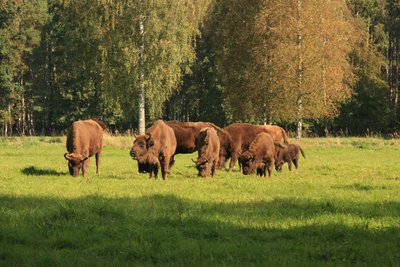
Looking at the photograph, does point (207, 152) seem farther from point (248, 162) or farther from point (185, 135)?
point (185, 135)

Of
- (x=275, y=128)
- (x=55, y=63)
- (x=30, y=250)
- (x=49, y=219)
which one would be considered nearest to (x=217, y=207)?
(x=49, y=219)

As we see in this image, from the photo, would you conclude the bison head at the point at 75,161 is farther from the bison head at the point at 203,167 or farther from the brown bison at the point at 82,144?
the bison head at the point at 203,167

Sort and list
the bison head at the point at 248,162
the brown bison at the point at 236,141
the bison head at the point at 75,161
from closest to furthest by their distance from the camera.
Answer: the bison head at the point at 75,161, the bison head at the point at 248,162, the brown bison at the point at 236,141

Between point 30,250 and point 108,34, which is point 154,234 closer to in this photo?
point 30,250

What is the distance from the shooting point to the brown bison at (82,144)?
18.6 meters

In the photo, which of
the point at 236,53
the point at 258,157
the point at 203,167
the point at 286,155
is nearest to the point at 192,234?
the point at 203,167

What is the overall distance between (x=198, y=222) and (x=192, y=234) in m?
0.79

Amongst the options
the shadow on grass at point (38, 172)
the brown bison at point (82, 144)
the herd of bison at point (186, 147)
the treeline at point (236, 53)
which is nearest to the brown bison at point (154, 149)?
the herd of bison at point (186, 147)

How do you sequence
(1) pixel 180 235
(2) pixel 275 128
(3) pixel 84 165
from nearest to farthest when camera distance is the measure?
1. (1) pixel 180 235
2. (3) pixel 84 165
3. (2) pixel 275 128

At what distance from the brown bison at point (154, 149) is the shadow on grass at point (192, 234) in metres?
5.41

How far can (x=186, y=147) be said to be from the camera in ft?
73.4

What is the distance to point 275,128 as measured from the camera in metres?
26.6

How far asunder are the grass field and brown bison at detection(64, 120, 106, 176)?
3.12 ft

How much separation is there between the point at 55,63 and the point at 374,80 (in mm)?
40396
